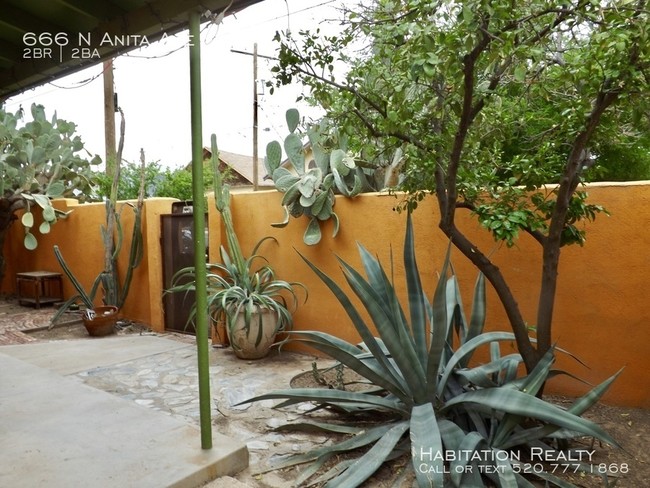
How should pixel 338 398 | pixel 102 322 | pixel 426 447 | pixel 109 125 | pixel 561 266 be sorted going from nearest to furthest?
pixel 426 447, pixel 338 398, pixel 561 266, pixel 102 322, pixel 109 125

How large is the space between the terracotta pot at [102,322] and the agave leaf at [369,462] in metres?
4.40

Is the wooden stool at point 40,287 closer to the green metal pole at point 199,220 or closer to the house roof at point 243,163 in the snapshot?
the green metal pole at point 199,220

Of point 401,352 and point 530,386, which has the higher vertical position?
point 401,352

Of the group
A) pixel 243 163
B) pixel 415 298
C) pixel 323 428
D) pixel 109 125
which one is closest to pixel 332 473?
pixel 323 428

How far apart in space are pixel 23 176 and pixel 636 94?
7714mm

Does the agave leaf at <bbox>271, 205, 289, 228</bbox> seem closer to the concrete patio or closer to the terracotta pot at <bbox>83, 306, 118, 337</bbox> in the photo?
the concrete patio

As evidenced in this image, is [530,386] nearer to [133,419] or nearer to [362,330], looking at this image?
[362,330]

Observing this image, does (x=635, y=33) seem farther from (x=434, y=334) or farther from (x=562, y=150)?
(x=434, y=334)

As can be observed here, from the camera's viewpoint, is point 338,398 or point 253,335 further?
point 253,335

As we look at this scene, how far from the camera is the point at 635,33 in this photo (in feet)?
6.05

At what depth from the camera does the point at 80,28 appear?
9.59 feet

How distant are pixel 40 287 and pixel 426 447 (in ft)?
23.7

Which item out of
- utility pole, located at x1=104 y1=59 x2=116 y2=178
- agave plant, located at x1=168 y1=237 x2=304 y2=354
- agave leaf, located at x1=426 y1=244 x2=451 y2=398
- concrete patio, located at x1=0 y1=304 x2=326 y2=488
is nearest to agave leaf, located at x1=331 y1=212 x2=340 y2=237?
agave plant, located at x1=168 y1=237 x2=304 y2=354

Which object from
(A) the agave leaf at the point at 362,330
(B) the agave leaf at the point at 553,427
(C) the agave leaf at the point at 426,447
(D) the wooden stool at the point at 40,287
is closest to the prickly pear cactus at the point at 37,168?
(D) the wooden stool at the point at 40,287
